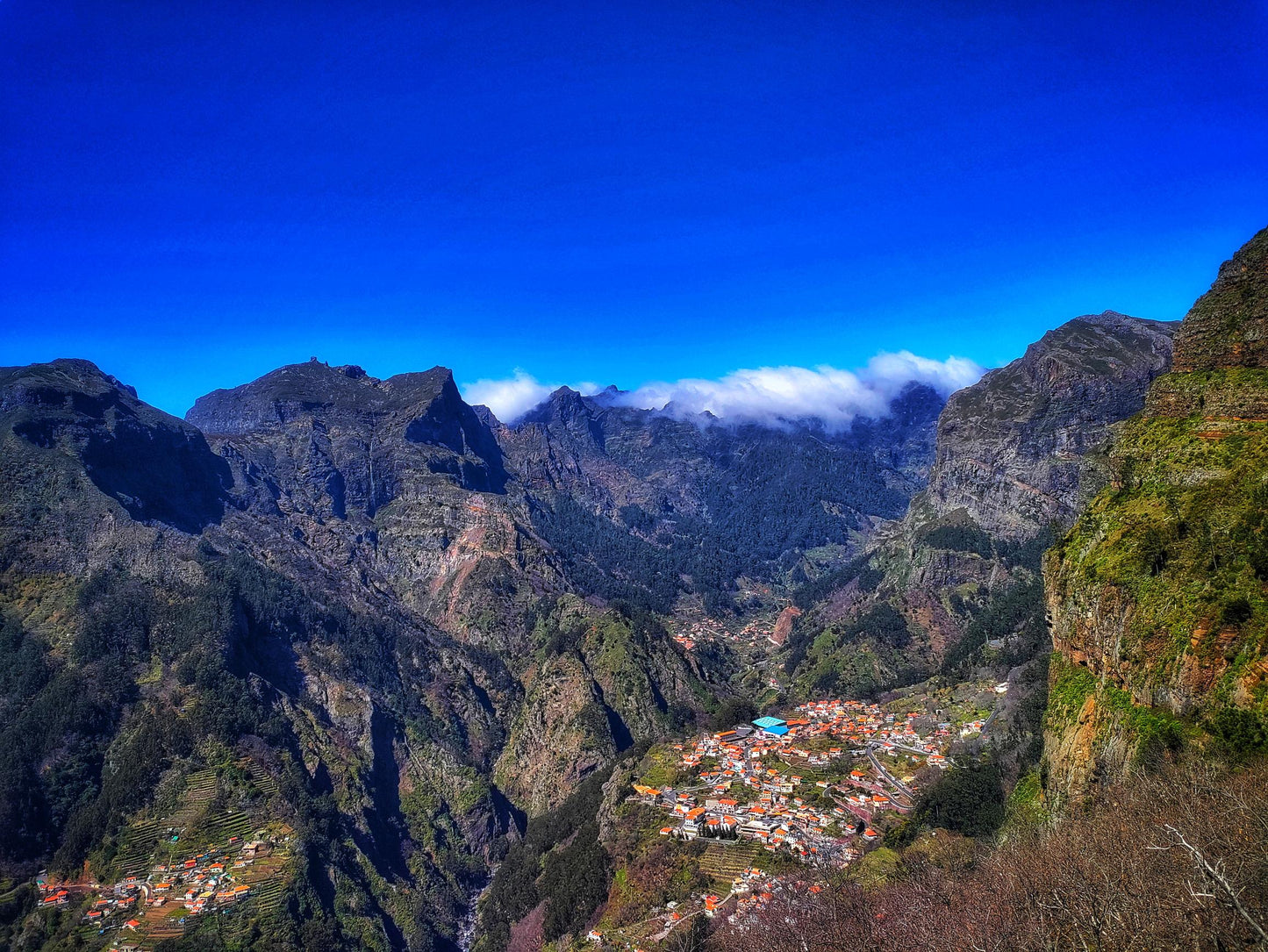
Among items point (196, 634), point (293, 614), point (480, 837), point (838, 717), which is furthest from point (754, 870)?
point (293, 614)

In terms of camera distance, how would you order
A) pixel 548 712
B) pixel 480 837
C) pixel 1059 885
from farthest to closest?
pixel 548 712 < pixel 480 837 < pixel 1059 885

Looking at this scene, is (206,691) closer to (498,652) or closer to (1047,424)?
(498,652)

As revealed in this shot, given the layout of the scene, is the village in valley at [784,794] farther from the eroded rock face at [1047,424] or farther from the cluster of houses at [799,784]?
the eroded rock face at [1047,424]

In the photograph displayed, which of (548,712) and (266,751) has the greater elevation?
(266,751)

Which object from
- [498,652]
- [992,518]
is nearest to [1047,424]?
[992,518]

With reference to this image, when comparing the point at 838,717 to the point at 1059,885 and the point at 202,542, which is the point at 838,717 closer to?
the point at 1059,885

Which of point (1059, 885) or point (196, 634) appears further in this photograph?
point (196, 634)
